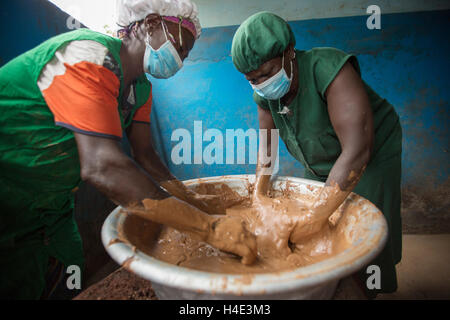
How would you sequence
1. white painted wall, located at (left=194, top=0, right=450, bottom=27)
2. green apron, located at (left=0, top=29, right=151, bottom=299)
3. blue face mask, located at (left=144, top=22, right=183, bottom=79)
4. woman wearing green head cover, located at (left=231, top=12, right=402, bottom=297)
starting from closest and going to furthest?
green apron, located at (left=0, top=29, right=151, bottom=299) < woman wearing green head cover, located at (left=231, top=12, right=402, bottom=297) < blue face mask, located at (left=144, top=22, right=183, bottom=79) < white painted wall, located at (left=194, top=0, right=450, bottom=27)

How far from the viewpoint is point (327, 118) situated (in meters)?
1.23

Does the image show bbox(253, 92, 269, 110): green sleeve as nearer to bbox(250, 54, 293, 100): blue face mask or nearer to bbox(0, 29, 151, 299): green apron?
bbox(250, 54, 293, 100): blue face mask

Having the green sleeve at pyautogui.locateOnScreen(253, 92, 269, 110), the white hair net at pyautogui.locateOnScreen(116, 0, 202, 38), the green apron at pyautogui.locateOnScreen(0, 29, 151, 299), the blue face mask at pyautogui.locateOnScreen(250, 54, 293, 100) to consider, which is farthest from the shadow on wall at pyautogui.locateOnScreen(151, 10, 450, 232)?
the green apron at pyautogui.locateOnScreen(0, 29, 151, 299)

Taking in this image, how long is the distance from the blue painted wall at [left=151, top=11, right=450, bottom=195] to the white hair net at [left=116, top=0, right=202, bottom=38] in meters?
1.90

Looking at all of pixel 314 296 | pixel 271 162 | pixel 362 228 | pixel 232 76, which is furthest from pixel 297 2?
pixel 314 296

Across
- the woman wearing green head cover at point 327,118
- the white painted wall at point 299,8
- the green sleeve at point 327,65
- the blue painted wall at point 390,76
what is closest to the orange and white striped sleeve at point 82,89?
the woman wearing green head cover at point 327,118

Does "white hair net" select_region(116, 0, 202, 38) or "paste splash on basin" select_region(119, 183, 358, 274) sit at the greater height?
"white hair net" select_region(116, 0, 202, 38)

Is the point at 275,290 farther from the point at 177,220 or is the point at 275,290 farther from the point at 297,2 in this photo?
the point at 297,2

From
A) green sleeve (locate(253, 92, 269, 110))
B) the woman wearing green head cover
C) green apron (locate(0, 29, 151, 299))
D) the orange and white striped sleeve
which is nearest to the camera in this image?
the orange and white striped sleeve

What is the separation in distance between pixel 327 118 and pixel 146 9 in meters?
1.03

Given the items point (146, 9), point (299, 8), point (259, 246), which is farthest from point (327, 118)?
point (299, 8)

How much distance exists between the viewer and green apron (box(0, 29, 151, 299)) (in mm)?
848
